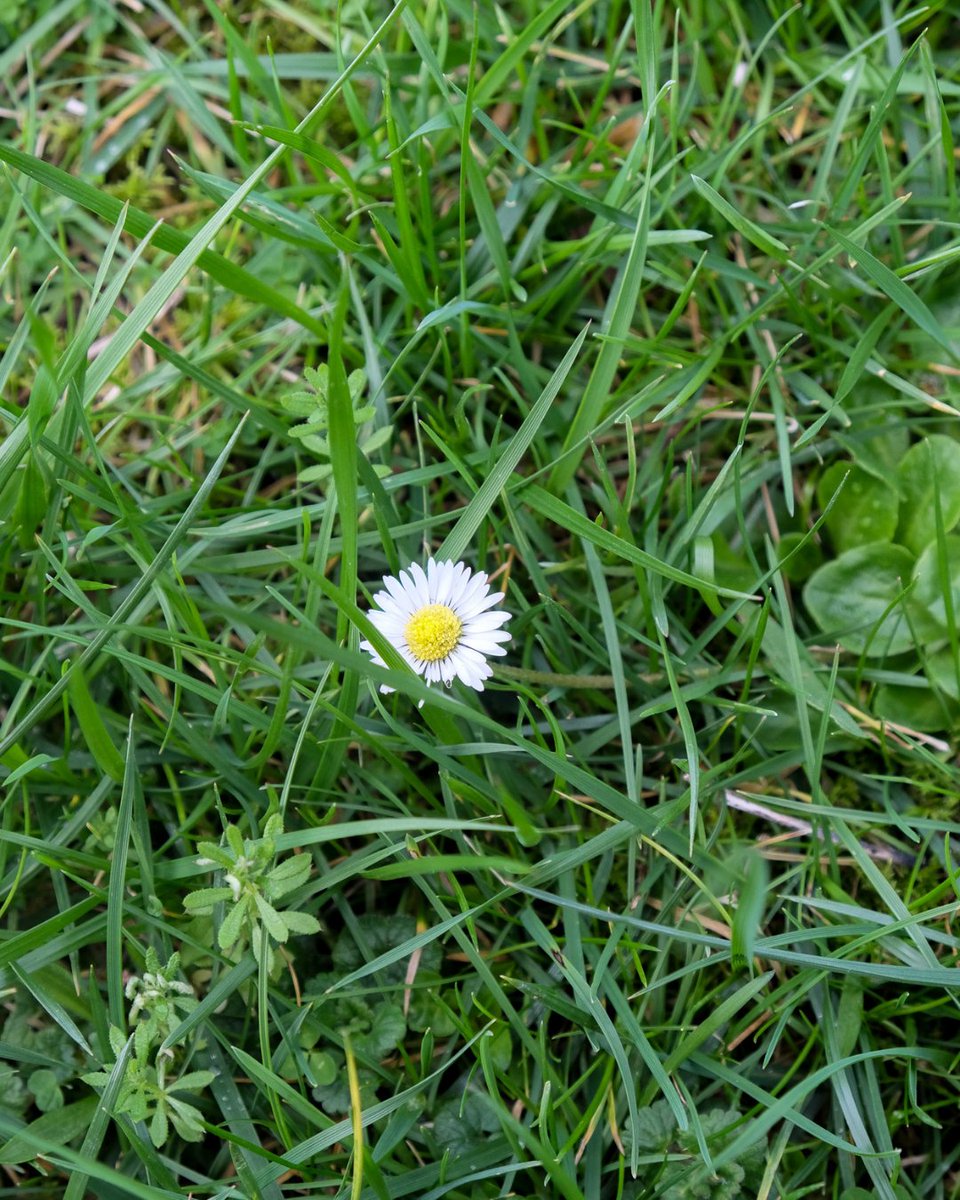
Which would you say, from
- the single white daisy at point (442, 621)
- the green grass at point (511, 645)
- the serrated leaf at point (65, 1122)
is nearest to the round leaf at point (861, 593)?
the green grass at point (511, 645)

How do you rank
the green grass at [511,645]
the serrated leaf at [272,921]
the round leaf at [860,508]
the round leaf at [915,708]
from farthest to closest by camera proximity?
the round leaf at [860,508] → the round leaf at [915,708] → the green grass at [511,645] → the serrated leaf at [272,921]

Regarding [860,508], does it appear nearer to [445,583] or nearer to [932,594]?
[932,594]

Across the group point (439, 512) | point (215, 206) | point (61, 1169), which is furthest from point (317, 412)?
point (61, 1169)

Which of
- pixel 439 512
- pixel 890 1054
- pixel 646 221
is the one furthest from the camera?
pixel 439 512

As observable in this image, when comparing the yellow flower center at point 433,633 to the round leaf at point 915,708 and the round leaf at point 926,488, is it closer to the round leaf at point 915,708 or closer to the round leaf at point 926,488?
the round leaf at point 915,708

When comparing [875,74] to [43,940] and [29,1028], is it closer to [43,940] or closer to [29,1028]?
[43,940]

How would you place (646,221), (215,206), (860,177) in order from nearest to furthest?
(646,221) < (860,177) < (215,206)

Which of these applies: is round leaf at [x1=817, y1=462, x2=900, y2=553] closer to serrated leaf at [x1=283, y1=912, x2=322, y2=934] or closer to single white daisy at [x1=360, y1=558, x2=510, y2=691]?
single white daisy at [x1=360, y1=558, x2=510, y2=691]
